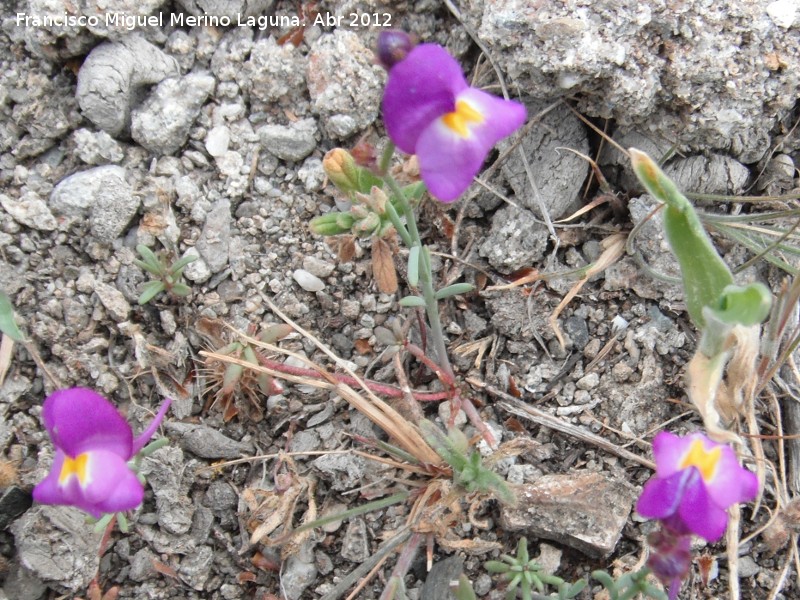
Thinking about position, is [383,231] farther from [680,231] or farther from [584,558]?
[584,558]

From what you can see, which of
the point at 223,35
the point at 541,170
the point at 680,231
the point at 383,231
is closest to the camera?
the point at 680,231

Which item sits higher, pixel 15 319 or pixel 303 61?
pixel 303 61

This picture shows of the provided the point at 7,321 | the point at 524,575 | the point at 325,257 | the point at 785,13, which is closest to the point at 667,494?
the point at 524,575

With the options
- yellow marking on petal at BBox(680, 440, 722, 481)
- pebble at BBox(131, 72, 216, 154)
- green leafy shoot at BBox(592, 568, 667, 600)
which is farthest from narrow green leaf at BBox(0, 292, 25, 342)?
yellow marking on petal at BBox(680, 440, 722, 481)

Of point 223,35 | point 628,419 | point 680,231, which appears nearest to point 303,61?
point 223,35

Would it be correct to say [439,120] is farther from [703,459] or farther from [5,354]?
[5,354]

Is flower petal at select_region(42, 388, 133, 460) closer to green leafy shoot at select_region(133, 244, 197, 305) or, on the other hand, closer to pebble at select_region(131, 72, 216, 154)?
green leafy shoot at select_region(133, 244, 197, 305)

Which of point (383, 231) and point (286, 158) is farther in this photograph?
point (286, 158)
